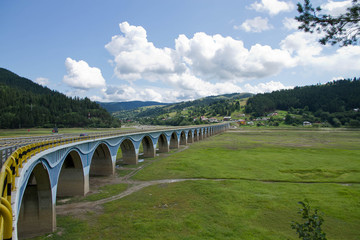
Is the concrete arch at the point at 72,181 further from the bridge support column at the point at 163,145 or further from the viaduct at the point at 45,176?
the bridge support column at the point at 163,145

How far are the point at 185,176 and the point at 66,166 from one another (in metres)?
16.3

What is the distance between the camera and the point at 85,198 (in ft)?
81.5

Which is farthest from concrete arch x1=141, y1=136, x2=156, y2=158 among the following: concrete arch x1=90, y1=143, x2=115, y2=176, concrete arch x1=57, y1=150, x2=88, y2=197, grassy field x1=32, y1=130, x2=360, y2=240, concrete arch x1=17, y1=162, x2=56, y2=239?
concrete arch x1=17, y1=162, x2=56, y2=239

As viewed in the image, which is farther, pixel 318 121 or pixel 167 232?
pixel 318 121

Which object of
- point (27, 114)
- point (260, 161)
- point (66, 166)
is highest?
point (27, 114)

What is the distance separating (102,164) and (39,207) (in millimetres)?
18261

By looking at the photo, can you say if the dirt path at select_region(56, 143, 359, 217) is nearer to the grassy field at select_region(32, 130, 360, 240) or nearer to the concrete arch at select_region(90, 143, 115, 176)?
the grassy field at select_region(32, 130, 360, 240)

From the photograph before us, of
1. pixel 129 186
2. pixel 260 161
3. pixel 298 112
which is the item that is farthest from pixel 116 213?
pixel 298 112

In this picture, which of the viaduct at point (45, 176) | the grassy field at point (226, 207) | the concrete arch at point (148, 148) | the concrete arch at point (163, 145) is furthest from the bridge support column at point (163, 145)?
the grassy field at point (226, 207)

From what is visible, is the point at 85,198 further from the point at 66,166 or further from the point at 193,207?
the point at 193,207

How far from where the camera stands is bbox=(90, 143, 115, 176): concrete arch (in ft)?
116

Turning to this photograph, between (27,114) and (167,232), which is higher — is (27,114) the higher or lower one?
the higher one

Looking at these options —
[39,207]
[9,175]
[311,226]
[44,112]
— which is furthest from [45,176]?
[44,112]

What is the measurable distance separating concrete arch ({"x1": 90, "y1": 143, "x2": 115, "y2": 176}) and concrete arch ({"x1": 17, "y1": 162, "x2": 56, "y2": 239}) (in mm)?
17587
